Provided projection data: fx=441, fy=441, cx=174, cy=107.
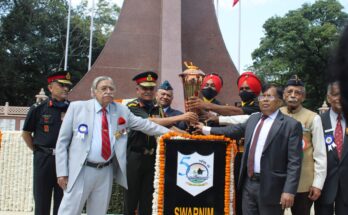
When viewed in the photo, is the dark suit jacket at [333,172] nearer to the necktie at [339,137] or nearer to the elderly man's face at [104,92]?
the necktie at [339,137]

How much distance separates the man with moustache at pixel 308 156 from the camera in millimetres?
3590

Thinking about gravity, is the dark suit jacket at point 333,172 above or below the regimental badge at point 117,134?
below

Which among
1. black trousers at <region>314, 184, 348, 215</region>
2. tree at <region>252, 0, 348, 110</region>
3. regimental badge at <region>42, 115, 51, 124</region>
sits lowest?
black trousers at <region>314, 184, 348, 215</region>

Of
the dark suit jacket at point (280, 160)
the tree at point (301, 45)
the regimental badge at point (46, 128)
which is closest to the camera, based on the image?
the dark suit jacket at point (280, 160)

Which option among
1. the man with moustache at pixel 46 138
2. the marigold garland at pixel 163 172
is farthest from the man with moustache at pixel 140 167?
the man with moustache at pixel 46 138

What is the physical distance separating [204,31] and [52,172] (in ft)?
25.4

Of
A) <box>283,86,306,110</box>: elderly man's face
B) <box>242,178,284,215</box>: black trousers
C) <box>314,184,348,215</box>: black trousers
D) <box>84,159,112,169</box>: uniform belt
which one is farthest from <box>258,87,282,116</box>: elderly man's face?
<box>84,159,112,169</box>: uniform belt

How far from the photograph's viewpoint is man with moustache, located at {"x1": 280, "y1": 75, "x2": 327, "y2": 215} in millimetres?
3590

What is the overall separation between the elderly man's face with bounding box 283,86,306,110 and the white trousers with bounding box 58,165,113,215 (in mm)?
1625

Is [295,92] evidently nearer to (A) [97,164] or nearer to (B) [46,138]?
(A) [97,164]

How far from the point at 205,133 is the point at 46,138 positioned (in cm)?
149

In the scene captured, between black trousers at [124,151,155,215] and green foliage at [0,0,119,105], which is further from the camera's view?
green foliage at [0,0,119,105]

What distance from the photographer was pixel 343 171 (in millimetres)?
3406

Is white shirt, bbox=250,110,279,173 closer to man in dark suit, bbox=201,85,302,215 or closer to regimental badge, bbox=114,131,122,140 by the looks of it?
man in dark suit, bbox=201,85,302,215
